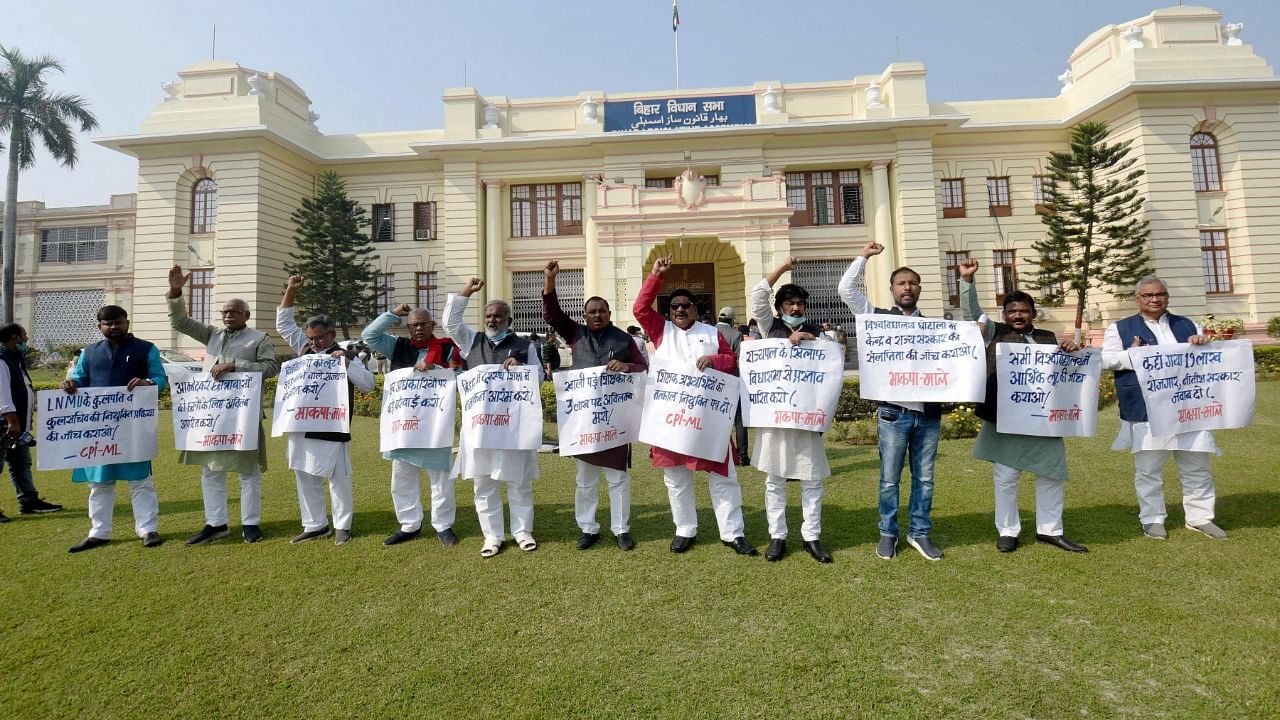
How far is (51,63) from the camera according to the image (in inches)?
1088

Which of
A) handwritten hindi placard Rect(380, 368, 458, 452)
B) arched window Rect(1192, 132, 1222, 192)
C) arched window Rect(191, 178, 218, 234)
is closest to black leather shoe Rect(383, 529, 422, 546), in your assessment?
handwritten hindi placard Rect(380, 368, 458, 452)

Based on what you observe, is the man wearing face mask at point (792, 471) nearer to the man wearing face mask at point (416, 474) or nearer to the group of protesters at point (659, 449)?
the group of protesters at point (659, 449)

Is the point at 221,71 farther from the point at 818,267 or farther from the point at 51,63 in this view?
the point at 818,267

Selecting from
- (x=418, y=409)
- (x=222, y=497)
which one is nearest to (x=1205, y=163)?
(x=418, y=409)

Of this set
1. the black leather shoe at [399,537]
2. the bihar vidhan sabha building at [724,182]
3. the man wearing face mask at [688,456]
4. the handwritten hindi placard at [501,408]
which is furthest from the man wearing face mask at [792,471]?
the bihar vidhan sabha building at [724,182]

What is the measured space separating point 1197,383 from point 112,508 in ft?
29.4

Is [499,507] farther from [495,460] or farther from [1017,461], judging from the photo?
[1017,461]

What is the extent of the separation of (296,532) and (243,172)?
2183cm

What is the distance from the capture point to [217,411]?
5.23 meters

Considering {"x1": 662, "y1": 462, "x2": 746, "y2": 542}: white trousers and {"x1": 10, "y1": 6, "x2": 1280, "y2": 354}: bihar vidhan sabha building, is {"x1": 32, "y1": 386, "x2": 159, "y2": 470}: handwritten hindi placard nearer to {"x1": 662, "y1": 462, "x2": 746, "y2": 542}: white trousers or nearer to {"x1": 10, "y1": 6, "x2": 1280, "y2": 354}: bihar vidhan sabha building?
{"x1": 662, "y1": 462, "x2": 746, "y2": 542}: white trousers

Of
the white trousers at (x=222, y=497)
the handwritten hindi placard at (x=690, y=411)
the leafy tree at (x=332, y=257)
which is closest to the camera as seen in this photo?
the handwritten hindi placard at (x=690, y=411)

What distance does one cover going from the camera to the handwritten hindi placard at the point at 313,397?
5.12m

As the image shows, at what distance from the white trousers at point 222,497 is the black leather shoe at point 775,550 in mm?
4295

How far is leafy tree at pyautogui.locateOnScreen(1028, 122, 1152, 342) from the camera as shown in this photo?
19688 millimetres
